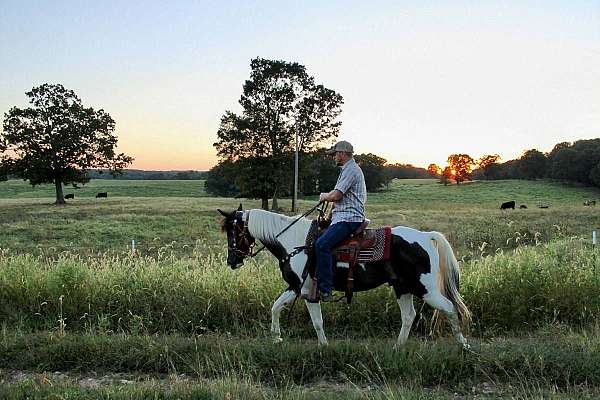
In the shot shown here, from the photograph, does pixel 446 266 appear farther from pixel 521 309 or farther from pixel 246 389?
pixel 246 389

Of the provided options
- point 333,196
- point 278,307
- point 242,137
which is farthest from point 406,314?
point 242,137

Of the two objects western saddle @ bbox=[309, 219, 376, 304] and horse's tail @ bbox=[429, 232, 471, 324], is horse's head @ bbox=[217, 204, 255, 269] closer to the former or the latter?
western saddle @ bbox=[309, 219, 376, 304]

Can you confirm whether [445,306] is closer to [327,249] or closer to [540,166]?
[327,249]

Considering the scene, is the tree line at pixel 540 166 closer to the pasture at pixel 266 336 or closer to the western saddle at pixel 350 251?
the pasture at pixel 266 336

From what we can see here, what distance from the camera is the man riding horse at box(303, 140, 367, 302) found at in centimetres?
655

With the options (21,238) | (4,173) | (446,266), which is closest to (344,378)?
(446,266)

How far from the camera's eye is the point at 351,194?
21.7ft

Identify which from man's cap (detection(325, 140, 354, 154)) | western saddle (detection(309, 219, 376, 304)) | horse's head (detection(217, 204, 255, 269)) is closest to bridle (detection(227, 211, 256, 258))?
horse's head (detection(217, 204, 255, 269))

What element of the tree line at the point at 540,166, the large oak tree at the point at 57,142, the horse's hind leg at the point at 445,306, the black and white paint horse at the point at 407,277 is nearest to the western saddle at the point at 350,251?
the black and white paint horse at the point at 407,277

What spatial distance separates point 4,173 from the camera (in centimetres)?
4484

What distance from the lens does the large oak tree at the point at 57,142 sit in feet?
148

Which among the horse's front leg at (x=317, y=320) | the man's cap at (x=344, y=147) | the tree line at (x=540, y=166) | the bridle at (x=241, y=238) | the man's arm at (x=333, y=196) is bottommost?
the horse's front leg at (x=317, y=320)

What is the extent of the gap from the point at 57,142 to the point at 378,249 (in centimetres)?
4633

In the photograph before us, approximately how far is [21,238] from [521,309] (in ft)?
77.5
